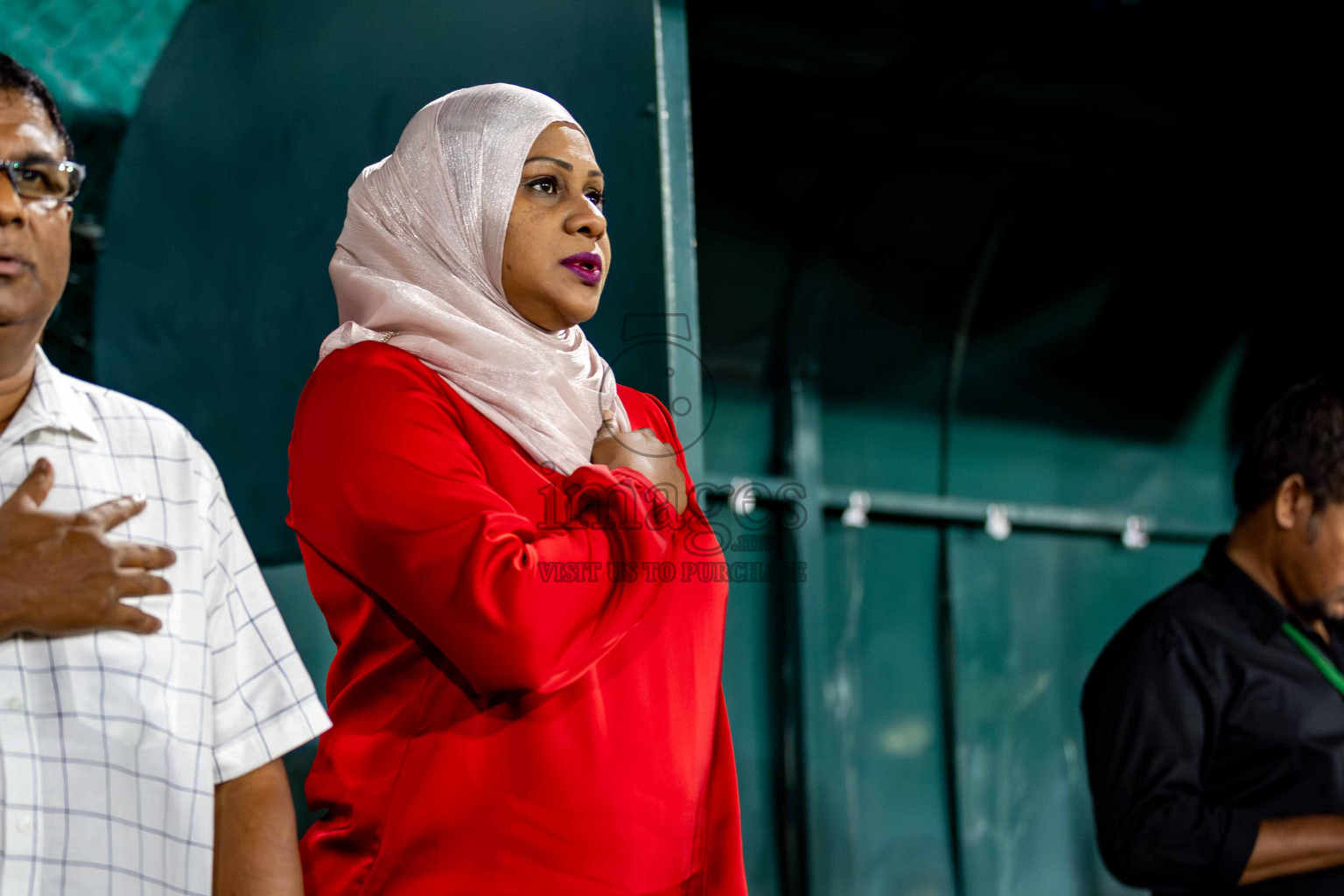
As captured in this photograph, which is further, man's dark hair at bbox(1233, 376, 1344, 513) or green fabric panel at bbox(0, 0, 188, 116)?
green fabric panel at bbox(0, 0, 188, 116)

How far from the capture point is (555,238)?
1.83m

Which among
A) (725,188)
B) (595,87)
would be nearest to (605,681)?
(595,87)

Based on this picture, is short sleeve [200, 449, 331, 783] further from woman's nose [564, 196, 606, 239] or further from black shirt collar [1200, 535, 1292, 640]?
black shirt collar [1200, 535, 1292, 640]

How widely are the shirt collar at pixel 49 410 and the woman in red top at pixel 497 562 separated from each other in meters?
0.26

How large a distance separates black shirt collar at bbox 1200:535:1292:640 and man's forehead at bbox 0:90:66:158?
7.45ft

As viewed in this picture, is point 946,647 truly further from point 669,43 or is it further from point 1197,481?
point 669,43

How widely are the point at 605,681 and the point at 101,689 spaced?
568 mm

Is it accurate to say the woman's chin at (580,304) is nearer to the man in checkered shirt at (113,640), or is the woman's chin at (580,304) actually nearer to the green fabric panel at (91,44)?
the man in checkered shirt at (113,640)

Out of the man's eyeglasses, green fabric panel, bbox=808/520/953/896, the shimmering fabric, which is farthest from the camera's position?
green fabric panel, bbox=808/520/953/896

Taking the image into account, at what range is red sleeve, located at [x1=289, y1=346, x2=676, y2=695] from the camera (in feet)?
5.08

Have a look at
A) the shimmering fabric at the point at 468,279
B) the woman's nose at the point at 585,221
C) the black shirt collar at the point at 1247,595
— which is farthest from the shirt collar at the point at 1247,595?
the woman's nose at the point at 585,221

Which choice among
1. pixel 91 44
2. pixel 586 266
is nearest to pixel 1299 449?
pixel 586 266

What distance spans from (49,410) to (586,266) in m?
0.70

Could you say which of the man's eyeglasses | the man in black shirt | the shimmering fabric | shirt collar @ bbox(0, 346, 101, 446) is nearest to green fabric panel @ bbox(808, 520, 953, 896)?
the man in black shirt
